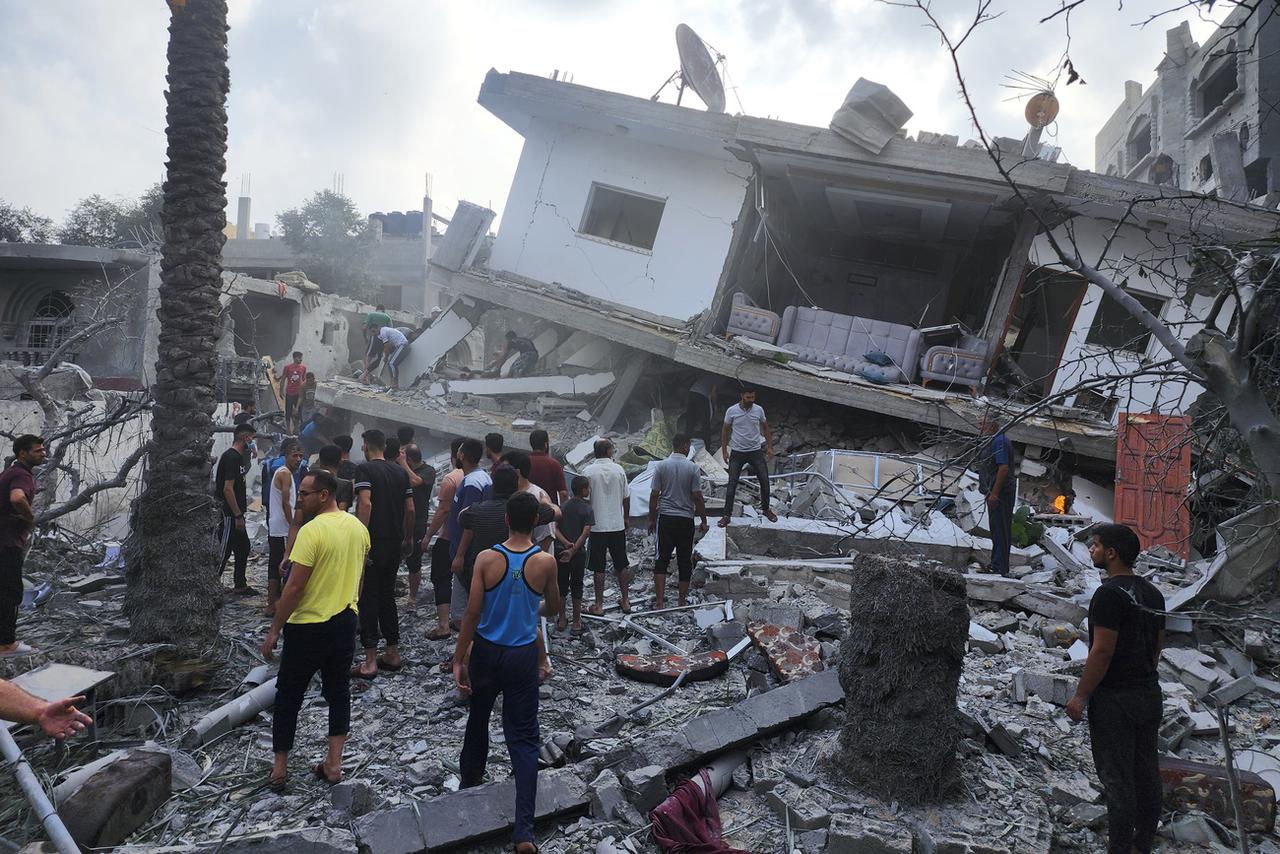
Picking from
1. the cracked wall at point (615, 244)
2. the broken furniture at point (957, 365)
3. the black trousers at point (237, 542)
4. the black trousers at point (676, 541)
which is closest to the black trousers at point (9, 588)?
the black trousers at point (237, 542)

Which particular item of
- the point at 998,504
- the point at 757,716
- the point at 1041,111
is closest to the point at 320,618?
the point at 757,716

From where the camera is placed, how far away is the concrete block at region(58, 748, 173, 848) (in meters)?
3.69

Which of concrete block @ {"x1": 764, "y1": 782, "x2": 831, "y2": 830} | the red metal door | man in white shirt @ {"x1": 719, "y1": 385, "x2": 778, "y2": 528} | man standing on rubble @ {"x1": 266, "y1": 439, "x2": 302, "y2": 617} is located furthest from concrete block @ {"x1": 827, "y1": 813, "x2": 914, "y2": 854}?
the red metal door

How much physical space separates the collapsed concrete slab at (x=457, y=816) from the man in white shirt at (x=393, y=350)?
41.2 feet

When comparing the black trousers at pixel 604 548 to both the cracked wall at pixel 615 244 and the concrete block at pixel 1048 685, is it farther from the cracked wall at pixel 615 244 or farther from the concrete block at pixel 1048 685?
the cracked wall at pixel 615 244

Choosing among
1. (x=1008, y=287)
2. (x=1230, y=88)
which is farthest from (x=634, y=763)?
(x=1230, y=88)

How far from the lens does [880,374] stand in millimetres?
12836

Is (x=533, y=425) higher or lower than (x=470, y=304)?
lower

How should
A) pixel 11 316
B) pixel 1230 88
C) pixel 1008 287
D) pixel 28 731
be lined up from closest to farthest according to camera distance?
pixel 28 731, pixel 1008 287, pixel 11 316, pixel 1230 88

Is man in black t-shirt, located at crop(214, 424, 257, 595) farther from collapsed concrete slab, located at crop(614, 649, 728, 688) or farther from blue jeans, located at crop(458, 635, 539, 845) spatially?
blue jeans, located at crop(458, 635, 539, 845)

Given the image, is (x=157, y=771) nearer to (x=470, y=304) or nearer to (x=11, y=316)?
(x=470, y=304)

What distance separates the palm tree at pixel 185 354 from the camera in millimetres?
6043

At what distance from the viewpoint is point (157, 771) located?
409cm

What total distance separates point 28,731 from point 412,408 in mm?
9812
